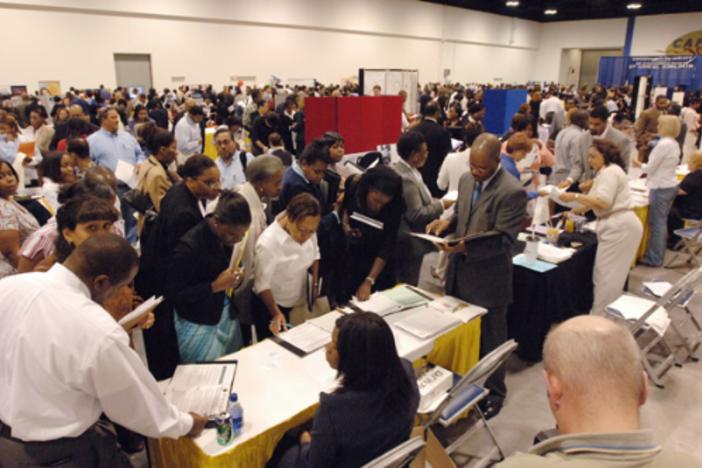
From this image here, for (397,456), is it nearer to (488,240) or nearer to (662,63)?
(488,240)

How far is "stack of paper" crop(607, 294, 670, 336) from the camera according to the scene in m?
3.42

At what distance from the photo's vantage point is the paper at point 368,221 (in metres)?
3.01

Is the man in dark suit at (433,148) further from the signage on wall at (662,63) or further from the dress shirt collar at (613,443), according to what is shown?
the signage on wall at (662,63)

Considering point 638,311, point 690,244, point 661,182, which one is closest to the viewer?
point 638,311

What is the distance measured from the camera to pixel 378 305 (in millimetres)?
2875

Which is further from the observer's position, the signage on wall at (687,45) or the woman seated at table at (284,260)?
the signage on wall at (687,45)

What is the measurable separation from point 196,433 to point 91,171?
1.98m

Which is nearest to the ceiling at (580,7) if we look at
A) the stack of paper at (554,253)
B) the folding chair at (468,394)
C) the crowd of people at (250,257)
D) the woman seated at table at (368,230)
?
the crowd of people at (250,257)

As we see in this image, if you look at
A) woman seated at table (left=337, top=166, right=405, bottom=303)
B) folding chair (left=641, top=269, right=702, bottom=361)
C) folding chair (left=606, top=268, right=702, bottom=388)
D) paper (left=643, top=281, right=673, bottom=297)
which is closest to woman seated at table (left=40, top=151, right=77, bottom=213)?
woman seated at table (left=337, top=166, right=405, bottom=303)

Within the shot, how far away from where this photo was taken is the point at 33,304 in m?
1.44

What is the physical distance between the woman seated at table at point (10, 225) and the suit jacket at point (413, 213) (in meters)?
2.12

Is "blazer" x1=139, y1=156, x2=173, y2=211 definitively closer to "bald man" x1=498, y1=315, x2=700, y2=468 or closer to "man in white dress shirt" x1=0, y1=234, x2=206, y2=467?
"man in white dress shirt" x1=0, y1=234, x2=206, y2=467

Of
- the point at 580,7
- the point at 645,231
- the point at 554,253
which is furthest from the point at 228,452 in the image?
the point at 580,7

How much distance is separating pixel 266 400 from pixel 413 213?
63.4 inches
